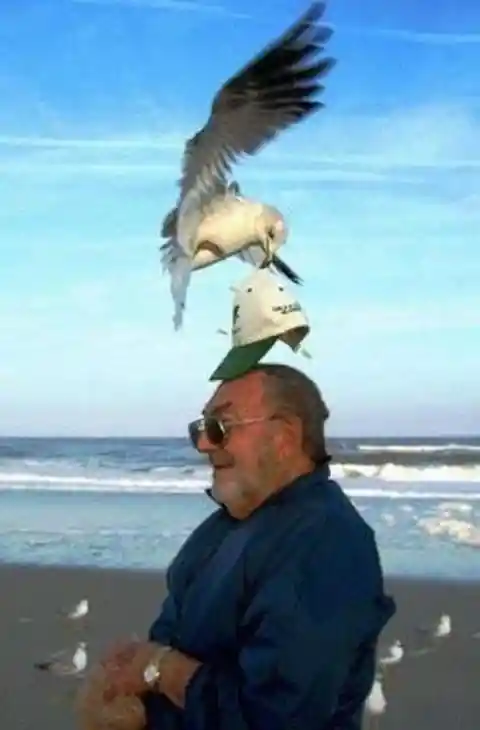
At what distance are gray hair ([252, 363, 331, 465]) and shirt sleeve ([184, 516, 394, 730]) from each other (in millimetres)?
183

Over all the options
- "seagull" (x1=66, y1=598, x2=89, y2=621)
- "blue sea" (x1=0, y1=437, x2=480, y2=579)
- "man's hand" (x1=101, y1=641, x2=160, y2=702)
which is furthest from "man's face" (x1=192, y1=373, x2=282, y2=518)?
"blue sea" (x1=0, y1=437, x2=480, y2=579)

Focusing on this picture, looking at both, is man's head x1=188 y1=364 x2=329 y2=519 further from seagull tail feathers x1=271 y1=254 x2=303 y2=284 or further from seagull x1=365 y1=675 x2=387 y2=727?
seagull x1=365 y1=675 x2=387 y2=727

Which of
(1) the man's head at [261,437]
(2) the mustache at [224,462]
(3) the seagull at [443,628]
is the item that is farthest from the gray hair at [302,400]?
(3) the seagull at [443,628]

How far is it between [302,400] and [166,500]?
33.3 feet

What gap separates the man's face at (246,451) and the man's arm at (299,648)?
15 centimetres

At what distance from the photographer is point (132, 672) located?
1.98 m

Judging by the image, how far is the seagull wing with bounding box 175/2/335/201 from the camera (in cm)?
229

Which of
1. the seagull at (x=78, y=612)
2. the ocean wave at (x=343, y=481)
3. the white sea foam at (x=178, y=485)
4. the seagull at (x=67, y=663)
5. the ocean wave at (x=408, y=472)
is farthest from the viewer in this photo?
the ocean wave at (x=408, y=472)

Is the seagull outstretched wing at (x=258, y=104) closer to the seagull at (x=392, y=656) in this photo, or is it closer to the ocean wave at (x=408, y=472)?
the seagull at (x=392, y=656)

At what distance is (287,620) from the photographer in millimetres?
1806

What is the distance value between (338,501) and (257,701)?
0.33m

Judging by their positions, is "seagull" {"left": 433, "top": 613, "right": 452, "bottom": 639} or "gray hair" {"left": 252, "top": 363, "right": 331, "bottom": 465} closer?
"gray hair" {"left": 252, "top": 363, "right": 331, "bottom": 465}

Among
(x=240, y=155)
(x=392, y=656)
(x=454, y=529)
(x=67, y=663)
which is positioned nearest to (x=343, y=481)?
(x=454, y=529)

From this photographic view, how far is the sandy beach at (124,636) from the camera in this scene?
4.87m
